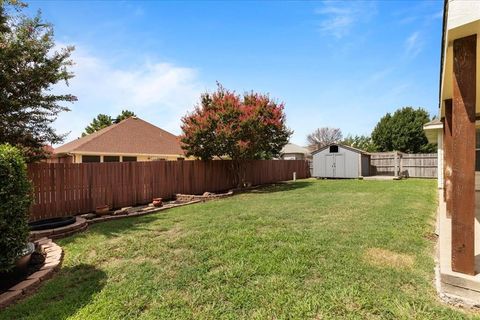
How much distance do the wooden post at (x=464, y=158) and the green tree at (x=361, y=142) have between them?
34214mm

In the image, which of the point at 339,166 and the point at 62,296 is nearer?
the point at 62,296

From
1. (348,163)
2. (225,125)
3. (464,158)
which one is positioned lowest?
(348,163)

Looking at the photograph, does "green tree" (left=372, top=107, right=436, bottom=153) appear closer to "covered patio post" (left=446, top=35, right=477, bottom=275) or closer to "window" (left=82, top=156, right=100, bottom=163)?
"window" (left=82, top=156, right=100, bottom=163)

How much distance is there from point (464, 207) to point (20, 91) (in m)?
8.85

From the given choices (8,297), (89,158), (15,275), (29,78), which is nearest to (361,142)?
(89,158)

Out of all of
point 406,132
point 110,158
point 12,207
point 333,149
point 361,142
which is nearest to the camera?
point 12,207

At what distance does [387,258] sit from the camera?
4.04 m

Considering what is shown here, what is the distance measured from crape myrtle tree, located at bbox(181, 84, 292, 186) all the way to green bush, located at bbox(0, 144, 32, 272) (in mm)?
8854

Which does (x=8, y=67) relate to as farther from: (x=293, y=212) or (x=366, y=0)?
(x=366, y=0)

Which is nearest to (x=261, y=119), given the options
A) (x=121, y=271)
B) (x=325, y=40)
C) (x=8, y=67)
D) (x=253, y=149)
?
(x=253, y=149)

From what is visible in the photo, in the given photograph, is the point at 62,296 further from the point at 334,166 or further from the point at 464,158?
the point at 334,166

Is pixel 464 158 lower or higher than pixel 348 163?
higher

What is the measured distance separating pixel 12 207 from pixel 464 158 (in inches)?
207

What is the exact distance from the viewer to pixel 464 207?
3006 mm
